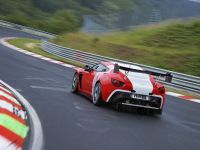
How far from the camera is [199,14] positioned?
112 feet

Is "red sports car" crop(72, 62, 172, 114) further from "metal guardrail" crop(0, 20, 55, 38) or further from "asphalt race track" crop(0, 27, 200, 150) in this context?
"metal guardrail" crop(0, 20, 55, 38)

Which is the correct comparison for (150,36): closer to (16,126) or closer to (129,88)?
(129,88)

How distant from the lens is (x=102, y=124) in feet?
31.8

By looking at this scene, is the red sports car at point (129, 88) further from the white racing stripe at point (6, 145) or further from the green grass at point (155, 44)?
the green grass at point (155, 44)

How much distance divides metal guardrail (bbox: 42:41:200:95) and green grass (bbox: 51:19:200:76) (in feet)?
8.09

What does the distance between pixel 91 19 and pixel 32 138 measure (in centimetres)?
3273

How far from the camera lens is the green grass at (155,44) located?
2719 centimetres

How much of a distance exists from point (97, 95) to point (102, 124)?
7.94 ft

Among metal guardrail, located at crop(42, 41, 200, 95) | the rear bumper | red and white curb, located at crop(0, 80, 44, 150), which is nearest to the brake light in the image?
the rear bumper

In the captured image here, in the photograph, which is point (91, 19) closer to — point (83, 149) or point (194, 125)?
point (194, 125)

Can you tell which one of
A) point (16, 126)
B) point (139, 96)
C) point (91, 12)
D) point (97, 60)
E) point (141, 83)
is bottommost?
Answer: point (91, 12)

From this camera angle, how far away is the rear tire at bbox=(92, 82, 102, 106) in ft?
39.1

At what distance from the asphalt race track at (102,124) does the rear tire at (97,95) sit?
0.17 m

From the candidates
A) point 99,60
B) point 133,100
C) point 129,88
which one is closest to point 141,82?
point 129,88
